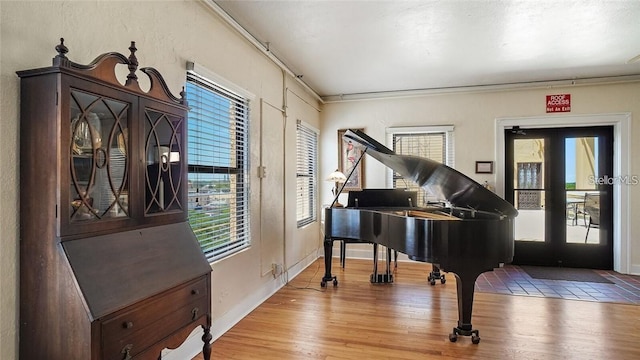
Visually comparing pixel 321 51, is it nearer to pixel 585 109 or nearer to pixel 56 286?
pixel 56 286

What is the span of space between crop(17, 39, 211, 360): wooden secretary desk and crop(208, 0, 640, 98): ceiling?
1501 millimetres

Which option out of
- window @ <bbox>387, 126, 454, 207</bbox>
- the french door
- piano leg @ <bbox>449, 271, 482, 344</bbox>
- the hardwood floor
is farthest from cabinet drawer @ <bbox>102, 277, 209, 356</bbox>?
the french door

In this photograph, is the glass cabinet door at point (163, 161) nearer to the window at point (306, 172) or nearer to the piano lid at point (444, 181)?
the piano lid at point (444, 181)

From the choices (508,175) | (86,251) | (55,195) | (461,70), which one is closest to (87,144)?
(55,195)

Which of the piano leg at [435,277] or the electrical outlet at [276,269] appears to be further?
the piano leg at [435,277]

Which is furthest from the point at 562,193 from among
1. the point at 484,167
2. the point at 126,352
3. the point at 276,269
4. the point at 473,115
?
the point at 126,352

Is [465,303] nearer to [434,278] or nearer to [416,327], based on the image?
[416,327]

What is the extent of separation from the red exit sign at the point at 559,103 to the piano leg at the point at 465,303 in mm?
3327

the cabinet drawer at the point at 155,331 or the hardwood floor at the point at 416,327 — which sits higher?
the cabinet drawer at the point at 155,331

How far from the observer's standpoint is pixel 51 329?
1185 mm

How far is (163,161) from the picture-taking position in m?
1.66

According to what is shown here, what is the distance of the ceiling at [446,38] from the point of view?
254 cm

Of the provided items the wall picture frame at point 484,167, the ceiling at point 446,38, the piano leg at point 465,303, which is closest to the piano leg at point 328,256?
the piano leg at point 465,303

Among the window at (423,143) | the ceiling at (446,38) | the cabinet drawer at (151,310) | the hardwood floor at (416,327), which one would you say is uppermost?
the ceiling at (446,38)
